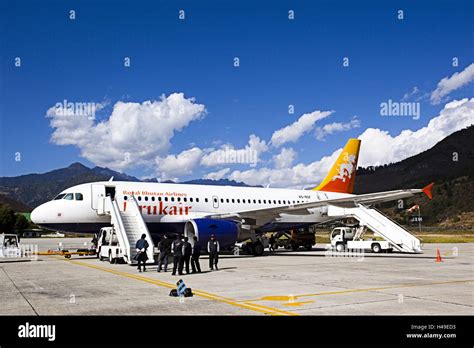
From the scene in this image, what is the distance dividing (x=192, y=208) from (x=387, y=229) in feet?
41.6

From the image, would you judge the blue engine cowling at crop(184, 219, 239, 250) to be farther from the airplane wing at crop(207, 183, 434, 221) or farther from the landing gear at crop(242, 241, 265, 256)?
the landing gear at crop(242, 241, 265, 256)

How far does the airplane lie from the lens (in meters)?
25.6

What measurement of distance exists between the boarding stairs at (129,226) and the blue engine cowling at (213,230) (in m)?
2.47

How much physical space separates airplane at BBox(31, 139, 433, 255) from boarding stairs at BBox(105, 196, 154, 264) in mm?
788

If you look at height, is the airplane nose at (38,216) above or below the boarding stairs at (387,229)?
above

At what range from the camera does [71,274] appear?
60.8 ft

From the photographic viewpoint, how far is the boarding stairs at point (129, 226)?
22.4 meters

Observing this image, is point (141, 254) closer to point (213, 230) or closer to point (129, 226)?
point (129, 226)

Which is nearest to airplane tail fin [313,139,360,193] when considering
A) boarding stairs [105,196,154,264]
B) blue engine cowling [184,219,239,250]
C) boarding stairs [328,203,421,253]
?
boarding stairs [328,203,421,253]

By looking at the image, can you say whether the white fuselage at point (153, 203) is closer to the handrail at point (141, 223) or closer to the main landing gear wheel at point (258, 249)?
the handrail at point (141, 223)

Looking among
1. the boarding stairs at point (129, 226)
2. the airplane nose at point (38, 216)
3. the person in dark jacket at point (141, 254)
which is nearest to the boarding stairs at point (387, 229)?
the boarding stairs at point (129, 226)

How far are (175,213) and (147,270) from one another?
8.52 m
